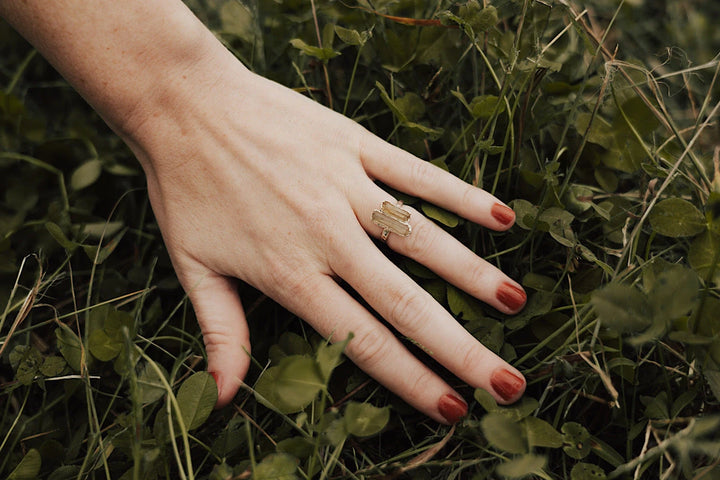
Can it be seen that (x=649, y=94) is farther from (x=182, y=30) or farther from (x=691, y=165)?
(x=182, y=30)

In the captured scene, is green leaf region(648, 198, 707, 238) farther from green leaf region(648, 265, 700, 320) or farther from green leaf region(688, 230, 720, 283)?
green leaf region(648, 265, 700, 320)

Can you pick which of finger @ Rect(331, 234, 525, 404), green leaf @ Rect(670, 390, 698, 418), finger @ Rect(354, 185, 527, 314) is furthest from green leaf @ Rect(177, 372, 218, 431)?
green leaf @ Rect(670, 390, 698, 418)

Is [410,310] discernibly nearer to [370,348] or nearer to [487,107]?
[370,348]

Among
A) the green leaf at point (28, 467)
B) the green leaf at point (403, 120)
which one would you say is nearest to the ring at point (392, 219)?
the green leaf at point (403, 120)

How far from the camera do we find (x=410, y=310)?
1.26 metres

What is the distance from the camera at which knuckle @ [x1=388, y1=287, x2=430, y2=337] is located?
1.25 metres

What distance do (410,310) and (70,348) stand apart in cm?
81

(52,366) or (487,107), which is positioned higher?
(487,107)

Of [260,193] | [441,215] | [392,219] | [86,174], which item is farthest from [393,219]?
[86,174]

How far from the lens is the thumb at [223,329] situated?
1.26 meters

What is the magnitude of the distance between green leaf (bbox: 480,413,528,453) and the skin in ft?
0.79

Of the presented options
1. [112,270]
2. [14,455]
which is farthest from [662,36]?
[14,455]

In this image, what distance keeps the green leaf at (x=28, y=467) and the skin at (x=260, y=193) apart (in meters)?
0.40

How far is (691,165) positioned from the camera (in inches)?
56.5
